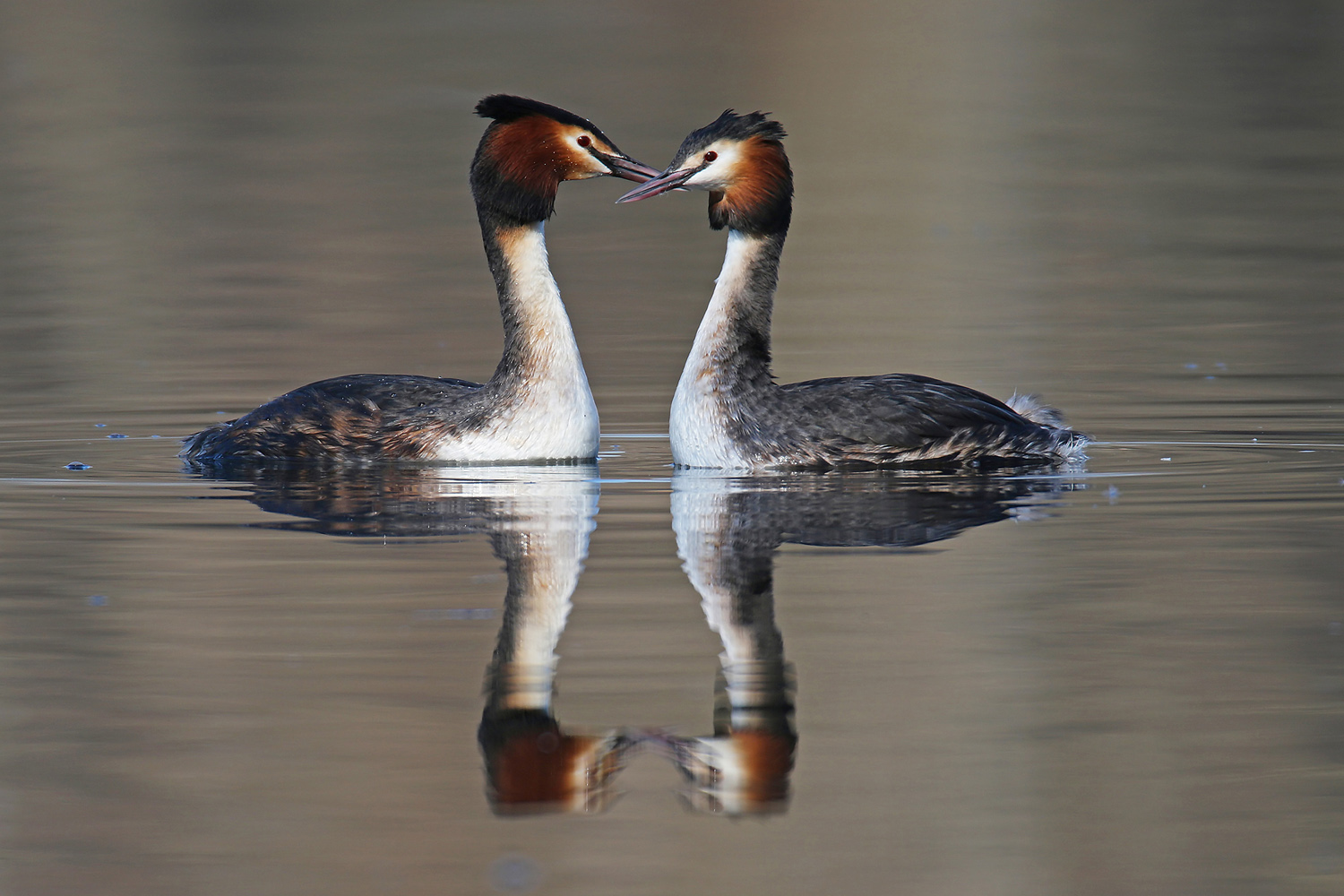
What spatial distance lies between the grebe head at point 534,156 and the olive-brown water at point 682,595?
1.47 m

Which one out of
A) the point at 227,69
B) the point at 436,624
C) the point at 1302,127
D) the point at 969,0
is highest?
the point at 969,0

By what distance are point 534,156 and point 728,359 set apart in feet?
4.90

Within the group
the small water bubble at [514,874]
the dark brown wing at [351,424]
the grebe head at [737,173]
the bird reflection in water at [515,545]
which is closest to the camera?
the small water bubble at [514,874]

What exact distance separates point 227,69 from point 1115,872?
3688 cm

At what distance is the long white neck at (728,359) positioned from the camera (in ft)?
34.3

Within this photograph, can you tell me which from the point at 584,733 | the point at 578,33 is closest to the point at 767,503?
the point at 584,733

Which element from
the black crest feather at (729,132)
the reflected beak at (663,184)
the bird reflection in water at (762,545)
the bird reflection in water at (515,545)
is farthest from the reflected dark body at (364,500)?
the black crest feather at (729,132)

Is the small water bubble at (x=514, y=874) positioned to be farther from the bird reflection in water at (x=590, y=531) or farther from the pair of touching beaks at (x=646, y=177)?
the pair of touching beaks at (x=646, y=177)

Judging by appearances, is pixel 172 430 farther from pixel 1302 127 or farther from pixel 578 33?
pixel 578 33

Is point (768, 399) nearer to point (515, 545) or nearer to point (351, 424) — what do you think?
point (351, 424)

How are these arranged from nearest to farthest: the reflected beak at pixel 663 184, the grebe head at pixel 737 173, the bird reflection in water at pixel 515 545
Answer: the bird reflection in water at pixel 515 545, the reflected beak at pixel 663 184, the grebe head at pixel 737 173

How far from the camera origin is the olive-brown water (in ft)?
17.7

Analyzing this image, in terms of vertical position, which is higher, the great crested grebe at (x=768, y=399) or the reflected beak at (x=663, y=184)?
the reflected beak at (x=663, y=184)

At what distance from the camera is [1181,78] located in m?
36.2
